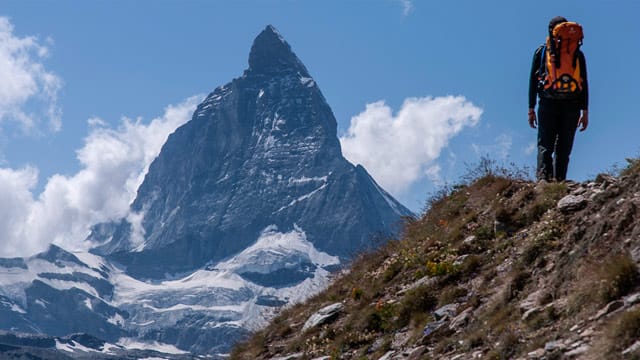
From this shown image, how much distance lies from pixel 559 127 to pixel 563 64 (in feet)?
4.11

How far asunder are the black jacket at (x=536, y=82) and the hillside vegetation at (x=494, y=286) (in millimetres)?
1677

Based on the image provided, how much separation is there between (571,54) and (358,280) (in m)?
6.34

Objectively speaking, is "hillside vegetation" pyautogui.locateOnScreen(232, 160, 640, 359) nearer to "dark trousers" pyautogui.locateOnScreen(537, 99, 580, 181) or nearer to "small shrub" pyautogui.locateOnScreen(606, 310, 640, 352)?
"small shrub" pyautogui.locateOnScreen(606, 310, 640, 352)

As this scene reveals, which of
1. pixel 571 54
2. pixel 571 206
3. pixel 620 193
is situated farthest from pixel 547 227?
pixel 571 54

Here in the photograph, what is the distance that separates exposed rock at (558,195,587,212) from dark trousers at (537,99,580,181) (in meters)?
1.92

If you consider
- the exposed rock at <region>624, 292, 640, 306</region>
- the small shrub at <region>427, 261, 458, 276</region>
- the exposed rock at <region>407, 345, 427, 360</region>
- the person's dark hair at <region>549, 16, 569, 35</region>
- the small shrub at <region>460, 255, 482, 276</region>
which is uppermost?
the person's dark hair at <region>549, 16, 569, 35</region>

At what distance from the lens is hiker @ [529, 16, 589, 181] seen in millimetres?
14992

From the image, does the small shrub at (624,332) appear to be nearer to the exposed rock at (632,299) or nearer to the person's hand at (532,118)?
the exposed rock at (632,299)

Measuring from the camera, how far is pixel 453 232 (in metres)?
16.0

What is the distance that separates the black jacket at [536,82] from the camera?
15250 millimetres

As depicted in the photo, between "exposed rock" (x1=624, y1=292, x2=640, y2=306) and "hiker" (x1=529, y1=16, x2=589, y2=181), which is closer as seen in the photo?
"exposed rock" (x1=624, y1=292, x2=640, y2=306)

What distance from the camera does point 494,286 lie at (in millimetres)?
12773

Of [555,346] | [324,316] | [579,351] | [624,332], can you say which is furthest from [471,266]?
[624,332]

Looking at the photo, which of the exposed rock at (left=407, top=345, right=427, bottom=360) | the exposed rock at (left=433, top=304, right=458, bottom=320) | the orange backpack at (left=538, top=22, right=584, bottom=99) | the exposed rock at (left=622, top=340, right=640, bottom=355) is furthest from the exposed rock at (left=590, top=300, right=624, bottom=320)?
the orange backpack at (left=538, top=22, right=584, bottom=99)
